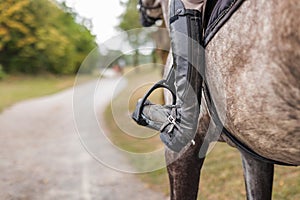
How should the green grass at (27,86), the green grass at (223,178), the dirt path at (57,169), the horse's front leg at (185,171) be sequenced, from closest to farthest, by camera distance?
the horse's front leg at (185,171) → the green grass at (223,178) → the dirt path at (57,169) → the green grass at (27,86)

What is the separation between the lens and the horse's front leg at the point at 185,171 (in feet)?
8.66

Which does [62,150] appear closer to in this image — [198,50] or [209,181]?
[209,181]

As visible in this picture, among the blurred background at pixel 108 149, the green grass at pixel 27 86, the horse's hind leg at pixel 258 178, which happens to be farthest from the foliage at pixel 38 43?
the horse's hind leg at pixel 258 178

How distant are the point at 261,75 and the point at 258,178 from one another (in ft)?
4.25

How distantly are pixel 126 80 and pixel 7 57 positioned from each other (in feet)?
96.0

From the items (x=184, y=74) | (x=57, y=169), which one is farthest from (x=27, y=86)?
(x=184, y=74)

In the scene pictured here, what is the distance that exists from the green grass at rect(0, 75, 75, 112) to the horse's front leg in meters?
18.1

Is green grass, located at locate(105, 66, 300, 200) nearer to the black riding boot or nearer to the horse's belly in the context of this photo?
the black riding boot

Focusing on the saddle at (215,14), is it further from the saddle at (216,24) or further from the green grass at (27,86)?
the green grass at (27,86)

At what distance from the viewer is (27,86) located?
30.1 m

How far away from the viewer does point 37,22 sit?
2994 cm

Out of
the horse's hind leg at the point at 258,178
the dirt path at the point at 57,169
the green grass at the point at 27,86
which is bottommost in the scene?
the green grass at the point at 27,86

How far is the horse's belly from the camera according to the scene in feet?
4.90

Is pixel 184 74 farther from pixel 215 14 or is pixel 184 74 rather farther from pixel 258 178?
pixel 258 178
